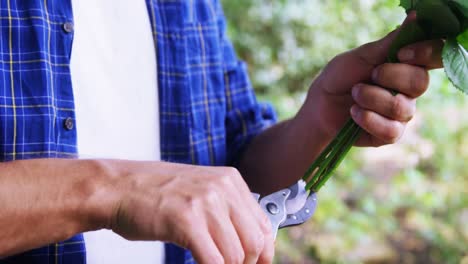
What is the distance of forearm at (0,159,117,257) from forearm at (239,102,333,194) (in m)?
0.53

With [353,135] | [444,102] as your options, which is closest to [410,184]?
[444,102]

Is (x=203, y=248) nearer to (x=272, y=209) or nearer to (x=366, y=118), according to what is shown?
(x=272, y=209)

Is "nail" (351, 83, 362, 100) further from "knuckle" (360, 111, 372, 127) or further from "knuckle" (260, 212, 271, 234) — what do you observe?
"knuckle" (260, 212, 271, 234)

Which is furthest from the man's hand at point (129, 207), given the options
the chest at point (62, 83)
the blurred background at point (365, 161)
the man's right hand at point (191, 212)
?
the blurred background at point (365, 161)

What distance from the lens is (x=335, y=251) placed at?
278 cm

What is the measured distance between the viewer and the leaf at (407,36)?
3.22 ft

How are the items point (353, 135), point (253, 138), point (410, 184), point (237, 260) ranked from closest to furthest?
point (237, 260), point (353, 135), point (253, 138), point (410, 184)

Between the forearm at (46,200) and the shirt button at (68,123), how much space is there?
0.83 feet

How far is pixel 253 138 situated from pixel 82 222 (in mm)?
640

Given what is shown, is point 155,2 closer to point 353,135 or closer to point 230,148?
point 230,148

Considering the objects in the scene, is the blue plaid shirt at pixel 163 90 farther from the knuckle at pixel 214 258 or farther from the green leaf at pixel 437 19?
the green leaf at pixel 437 19

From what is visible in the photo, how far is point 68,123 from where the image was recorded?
1031 mm

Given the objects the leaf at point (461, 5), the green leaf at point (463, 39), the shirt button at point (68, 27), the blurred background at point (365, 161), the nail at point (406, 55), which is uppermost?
the leaf at point (461, 5)

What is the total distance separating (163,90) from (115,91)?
0.38 ft
